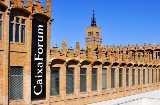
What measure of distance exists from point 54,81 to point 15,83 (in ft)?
17.8

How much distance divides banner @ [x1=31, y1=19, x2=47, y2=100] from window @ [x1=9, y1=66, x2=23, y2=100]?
1.26m

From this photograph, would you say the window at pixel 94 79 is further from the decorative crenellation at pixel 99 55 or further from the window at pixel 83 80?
the window at pixel 83 80

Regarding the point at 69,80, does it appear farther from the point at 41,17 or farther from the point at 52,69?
the point at 41,17

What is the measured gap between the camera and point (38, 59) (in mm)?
26734

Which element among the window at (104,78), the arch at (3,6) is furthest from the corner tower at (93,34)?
the arch at (3,6)

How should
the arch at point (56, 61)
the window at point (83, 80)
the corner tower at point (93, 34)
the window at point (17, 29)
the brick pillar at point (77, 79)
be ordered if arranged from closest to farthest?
the window at point (17, 29), the arch at point (56, 61), the brick pillar at point (77, 79), the window at point (83, 80), the corner tower at point (93, 34)

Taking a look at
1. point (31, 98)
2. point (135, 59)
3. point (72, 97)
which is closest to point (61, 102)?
point (72, 97)

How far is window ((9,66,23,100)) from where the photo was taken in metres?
24.3

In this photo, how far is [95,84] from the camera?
35625 millimetres

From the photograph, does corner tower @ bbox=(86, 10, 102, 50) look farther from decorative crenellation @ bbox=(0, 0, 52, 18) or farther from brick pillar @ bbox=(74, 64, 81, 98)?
decorative crenellation @ bbox=(0, 0, 52, 18)

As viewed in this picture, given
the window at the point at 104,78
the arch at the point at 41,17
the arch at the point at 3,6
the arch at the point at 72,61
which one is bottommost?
the window at the point at 104,78

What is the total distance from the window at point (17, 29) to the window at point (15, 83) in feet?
8.82

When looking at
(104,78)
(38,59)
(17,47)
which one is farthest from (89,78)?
(17,47)

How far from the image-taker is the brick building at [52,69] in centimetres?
2372
